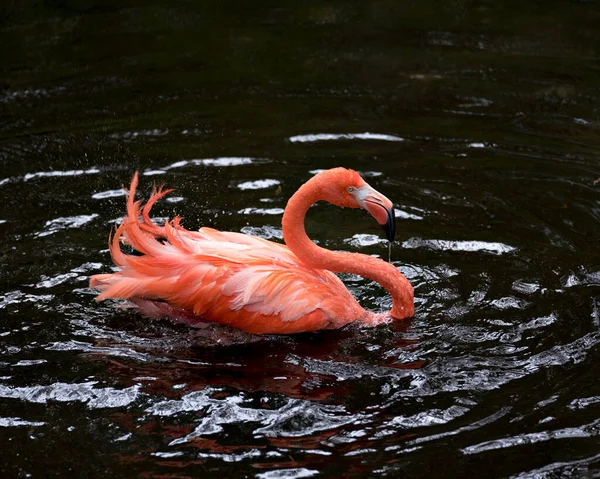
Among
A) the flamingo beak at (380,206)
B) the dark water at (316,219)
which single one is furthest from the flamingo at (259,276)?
the dark water at (316,219)

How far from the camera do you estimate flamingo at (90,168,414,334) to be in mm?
5488

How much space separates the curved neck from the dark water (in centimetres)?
20

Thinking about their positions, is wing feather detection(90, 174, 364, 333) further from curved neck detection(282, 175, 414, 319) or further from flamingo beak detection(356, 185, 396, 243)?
flamingo beak detection(356, 185, 396, 243)

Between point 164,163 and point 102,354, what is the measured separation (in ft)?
9.84

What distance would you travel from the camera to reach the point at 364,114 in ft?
29.7

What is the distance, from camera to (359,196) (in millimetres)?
5504

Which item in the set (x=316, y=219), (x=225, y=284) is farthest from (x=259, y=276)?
(x=316, y=219)

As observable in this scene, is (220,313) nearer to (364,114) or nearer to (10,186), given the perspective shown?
(10,186)

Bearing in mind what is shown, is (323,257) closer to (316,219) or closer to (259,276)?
(259,276)

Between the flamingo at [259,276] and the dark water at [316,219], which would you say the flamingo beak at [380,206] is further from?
the dark water at [316,219]

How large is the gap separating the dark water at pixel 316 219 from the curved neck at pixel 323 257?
202mm

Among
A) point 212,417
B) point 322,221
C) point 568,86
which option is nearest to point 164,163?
point 322,221

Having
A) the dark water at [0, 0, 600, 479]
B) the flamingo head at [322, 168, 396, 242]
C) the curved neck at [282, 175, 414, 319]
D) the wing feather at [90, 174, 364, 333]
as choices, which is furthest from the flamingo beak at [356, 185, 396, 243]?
the dark water at [0, 0, 600, 479]

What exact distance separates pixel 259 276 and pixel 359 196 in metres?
0.81
